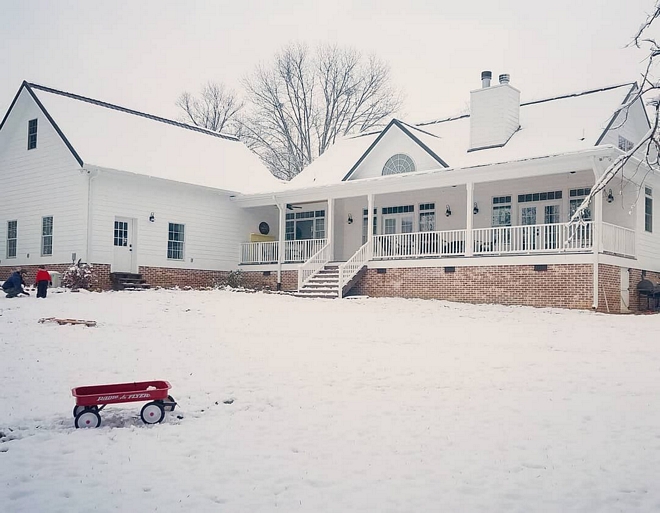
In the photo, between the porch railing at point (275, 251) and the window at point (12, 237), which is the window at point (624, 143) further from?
the window at point (12, 237)

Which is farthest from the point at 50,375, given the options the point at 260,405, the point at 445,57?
the point at 445,57

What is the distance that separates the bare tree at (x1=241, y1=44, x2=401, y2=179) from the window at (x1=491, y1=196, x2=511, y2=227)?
20.5 meters

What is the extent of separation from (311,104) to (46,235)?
22.8 metres

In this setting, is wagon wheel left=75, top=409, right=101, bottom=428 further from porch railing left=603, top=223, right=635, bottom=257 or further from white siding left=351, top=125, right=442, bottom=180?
white siding left=351, top=125, right=442, bottom=180

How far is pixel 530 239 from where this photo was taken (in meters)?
17.1

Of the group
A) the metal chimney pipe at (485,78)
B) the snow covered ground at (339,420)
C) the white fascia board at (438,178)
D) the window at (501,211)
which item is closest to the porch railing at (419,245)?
the window at (501,211)

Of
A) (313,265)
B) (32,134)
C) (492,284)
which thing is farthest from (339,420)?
(32,134)

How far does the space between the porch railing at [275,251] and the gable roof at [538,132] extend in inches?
79.3

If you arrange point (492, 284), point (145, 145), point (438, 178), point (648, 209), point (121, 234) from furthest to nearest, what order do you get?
point (145, 145)
point (121, 234)
point (648, 209)
point (438, 178)
point (492, 284)

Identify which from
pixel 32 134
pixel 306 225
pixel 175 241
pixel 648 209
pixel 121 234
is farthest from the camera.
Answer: pixel 306 225

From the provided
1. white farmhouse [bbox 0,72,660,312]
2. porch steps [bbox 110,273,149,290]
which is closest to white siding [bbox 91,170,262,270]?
white farmhouse [bbox 0,72,660,312]

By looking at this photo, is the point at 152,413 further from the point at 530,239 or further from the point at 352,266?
the point at 352,266

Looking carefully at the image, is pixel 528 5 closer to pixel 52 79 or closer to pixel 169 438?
pixel 169 438

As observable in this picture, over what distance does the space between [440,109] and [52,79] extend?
25.6 metres
